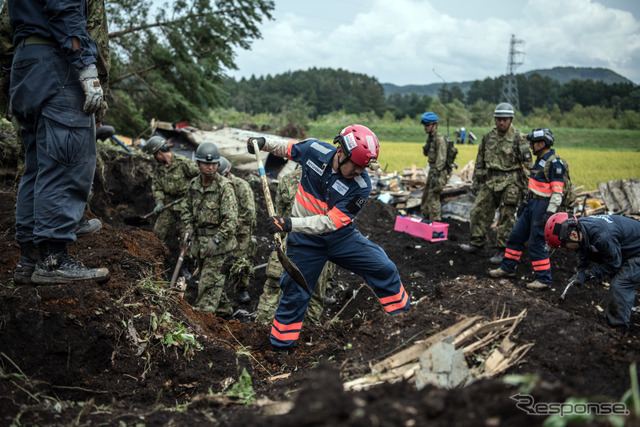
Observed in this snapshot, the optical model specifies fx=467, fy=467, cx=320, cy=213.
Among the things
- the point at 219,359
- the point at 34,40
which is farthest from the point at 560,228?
the point at 34,40

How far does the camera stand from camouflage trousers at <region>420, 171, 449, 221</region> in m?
10.5

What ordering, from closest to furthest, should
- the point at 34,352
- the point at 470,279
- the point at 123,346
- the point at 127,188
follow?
1. the point at 34,352
2. the point at 123,346
3. the point at 470,279
4. the point at 127,188

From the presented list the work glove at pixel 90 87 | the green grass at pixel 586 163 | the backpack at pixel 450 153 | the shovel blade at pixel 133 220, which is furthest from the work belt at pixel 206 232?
the green grass at pixel 586 163

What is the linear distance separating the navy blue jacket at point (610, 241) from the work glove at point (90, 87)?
190 inches

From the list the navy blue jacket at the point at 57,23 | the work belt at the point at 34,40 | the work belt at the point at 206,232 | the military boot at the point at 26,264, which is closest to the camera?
the navy blue jacket at the point at 57,23

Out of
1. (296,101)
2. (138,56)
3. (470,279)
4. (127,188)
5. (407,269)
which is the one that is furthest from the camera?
(296,101)

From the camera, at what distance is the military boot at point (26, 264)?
327 centimetres

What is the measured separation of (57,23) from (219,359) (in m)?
2.65

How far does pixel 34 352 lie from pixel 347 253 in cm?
258

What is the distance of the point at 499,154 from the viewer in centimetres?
822

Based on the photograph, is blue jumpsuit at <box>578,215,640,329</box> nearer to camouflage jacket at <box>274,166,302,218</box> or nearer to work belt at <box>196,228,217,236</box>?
camouflage jacket at <box>274,166,302,218</box>

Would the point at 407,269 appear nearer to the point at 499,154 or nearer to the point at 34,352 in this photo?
the point at 499,154

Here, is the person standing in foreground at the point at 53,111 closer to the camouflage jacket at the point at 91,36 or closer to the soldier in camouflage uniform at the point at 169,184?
the camouflage jacket at the point at 91,36

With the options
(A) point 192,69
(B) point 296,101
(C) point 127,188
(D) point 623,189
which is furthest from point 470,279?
(B) point 296,101
